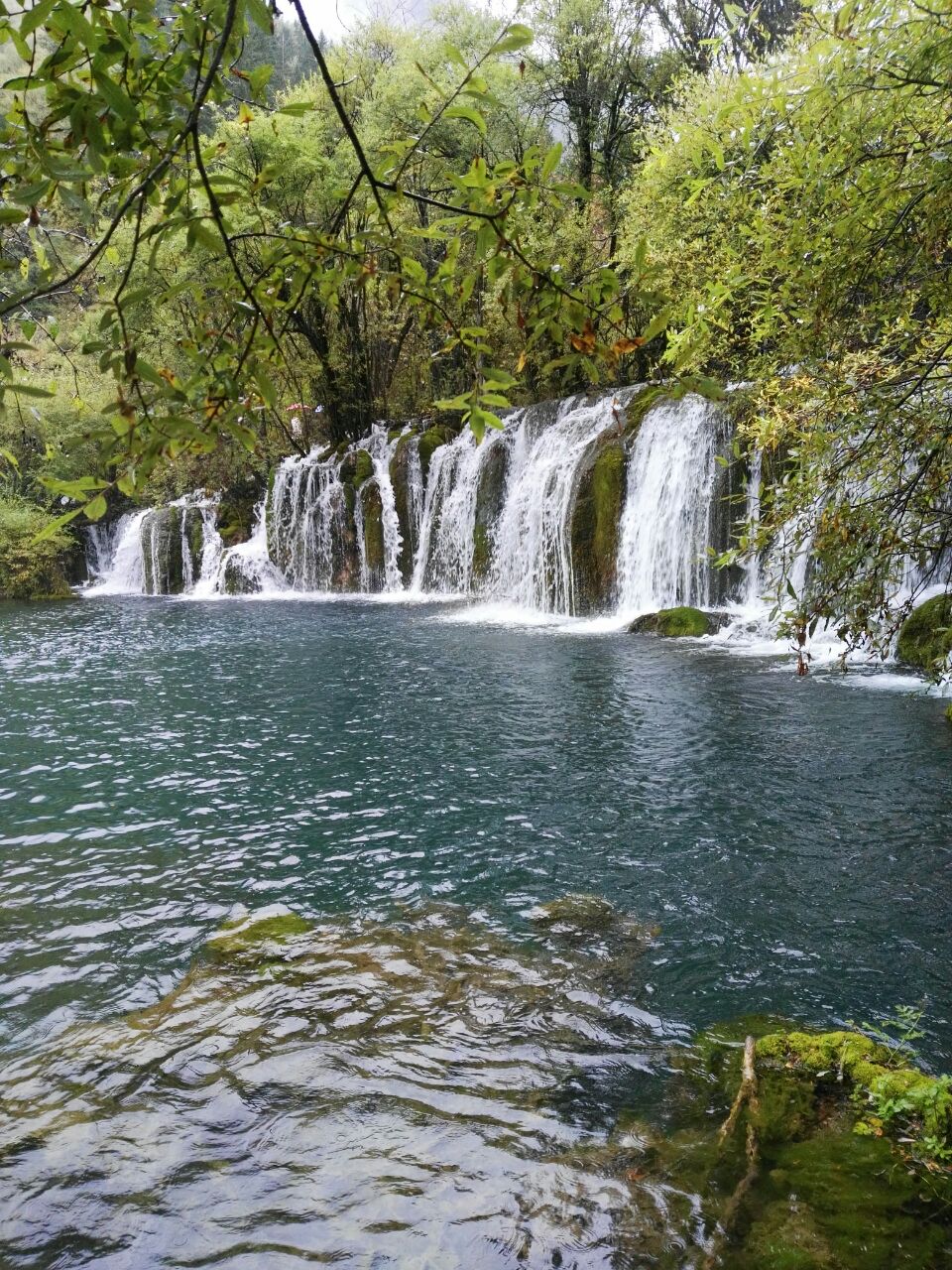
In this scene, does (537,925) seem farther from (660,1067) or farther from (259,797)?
(259,797)

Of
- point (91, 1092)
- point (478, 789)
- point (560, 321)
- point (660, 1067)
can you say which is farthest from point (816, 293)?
point (91, 1092)

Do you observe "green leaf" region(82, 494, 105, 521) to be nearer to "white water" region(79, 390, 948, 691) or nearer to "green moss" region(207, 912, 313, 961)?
"green moss" region(207, 912, 313, 961)

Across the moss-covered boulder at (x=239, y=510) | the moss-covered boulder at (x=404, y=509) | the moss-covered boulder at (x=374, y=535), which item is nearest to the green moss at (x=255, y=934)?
the moss-covered boulder at (x=404, y=509)

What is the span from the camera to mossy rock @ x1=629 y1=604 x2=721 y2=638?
1733 centimetres

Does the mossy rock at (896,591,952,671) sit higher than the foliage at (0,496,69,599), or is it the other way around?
the foliage at (0,496,69,599)

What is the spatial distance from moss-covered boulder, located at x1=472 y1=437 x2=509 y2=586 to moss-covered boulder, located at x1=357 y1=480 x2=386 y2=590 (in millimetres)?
4369

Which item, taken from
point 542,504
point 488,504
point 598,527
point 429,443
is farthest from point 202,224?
point 429,443

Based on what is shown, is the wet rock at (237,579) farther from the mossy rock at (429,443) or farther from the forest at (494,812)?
the forest at (494,812)

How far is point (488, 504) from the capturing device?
25344 mm

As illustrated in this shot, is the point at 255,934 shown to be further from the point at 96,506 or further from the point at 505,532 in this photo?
the point at 505,532

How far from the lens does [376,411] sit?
3619cm

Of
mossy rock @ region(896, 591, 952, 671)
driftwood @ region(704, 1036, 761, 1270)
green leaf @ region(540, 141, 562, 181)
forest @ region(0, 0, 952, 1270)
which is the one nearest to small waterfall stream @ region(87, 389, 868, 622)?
mossy rock @ region(896, 591, 952, 671)

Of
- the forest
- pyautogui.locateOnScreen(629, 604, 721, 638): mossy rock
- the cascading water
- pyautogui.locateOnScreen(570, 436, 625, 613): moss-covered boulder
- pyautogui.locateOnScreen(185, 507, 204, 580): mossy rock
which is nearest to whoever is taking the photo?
the forest

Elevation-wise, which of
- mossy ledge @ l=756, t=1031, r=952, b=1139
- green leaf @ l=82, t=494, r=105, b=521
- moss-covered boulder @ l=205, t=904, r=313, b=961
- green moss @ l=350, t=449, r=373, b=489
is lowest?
moss-covered boulder @ l=205, t=904, r=313, b=961
